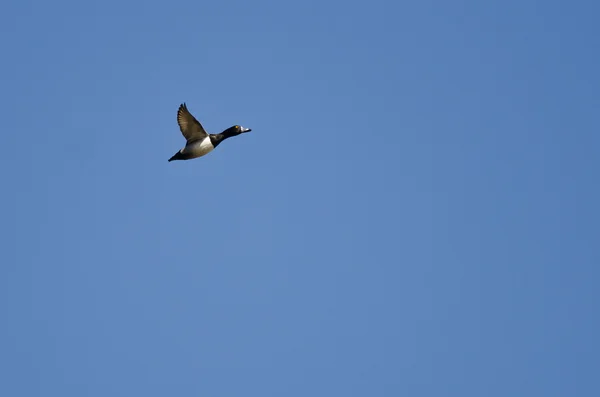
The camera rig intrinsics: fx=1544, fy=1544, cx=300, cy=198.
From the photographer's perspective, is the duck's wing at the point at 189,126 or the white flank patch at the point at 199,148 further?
the white flank patch at the point at 199,148

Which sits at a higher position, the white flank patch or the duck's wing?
the duck's wing

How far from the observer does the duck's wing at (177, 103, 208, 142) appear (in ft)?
176

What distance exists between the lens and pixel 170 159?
179ft

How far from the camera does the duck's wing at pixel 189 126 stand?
53.7m

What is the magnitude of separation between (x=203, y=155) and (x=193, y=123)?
1653 mm

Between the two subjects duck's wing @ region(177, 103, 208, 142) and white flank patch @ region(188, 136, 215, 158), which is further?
white flank patch @ region(188, 136, 215, 158)

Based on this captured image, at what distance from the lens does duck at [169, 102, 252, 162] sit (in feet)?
176

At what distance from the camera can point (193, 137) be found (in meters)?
54.6

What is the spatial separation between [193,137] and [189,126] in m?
0.68

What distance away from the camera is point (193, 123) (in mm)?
53906

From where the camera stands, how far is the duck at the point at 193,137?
53.8m

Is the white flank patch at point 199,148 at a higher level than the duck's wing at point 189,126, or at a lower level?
lower

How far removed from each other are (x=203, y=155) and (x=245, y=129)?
2175 mm

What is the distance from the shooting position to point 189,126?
2128 inches
